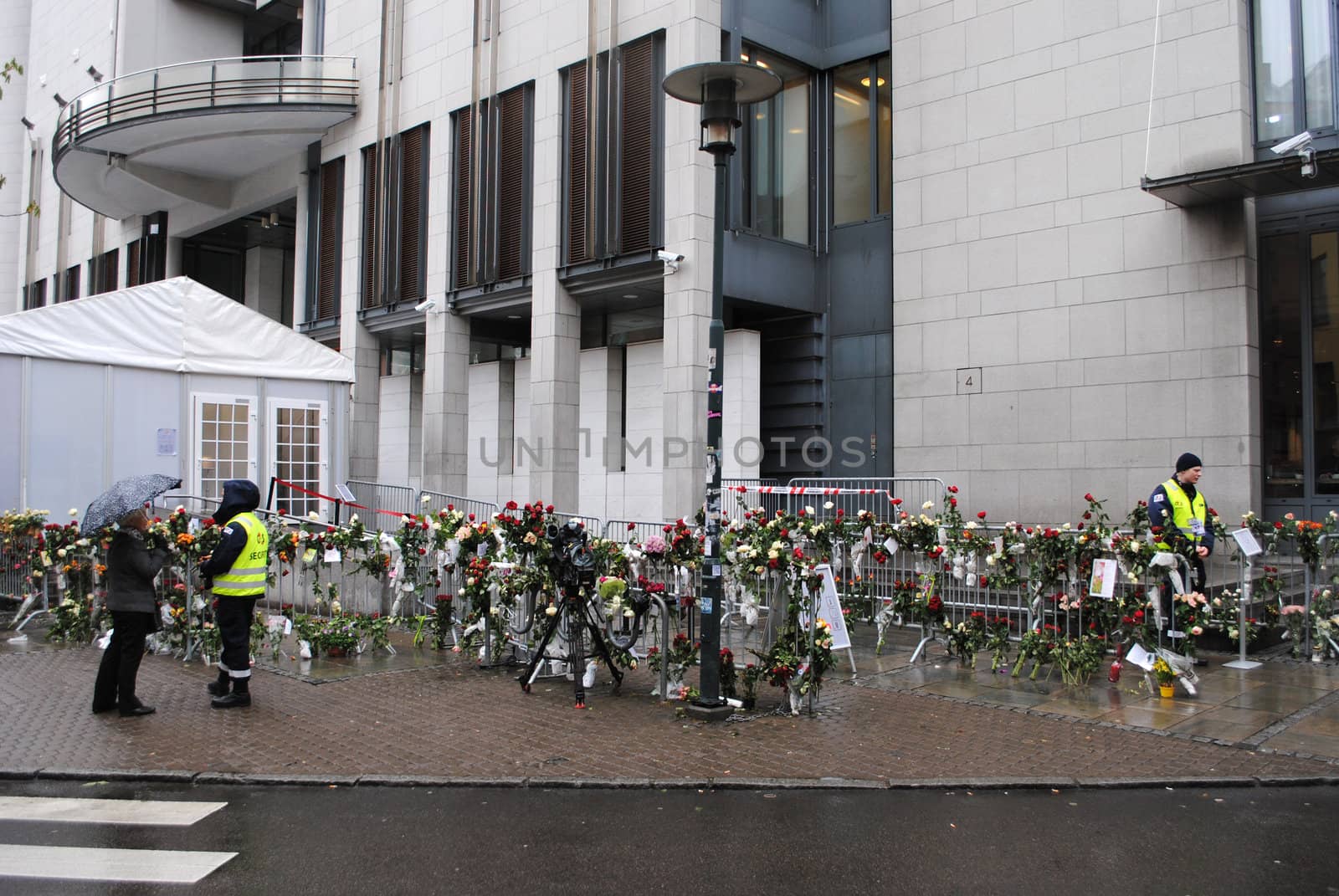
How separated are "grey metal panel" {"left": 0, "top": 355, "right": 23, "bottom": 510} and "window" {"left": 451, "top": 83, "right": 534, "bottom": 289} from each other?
8.71m

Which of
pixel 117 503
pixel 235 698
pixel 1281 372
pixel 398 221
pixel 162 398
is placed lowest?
pixel 235 698

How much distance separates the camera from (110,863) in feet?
16.8

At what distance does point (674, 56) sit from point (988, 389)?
26.0ft

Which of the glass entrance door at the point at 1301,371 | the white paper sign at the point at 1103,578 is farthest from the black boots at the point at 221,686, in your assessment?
the glass entrance door at the point at 1301,371

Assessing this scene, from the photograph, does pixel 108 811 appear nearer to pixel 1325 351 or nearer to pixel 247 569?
pixel 247 569

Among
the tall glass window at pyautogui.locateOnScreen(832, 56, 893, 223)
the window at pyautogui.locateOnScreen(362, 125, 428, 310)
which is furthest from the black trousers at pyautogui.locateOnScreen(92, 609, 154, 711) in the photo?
the window at pyautogui.locateOnScreen(362, 125, 428, 310)

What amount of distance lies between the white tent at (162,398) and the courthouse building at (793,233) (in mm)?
150

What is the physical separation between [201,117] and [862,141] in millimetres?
15412

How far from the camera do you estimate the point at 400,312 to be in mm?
23531

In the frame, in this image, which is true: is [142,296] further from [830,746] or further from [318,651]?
[830,746]

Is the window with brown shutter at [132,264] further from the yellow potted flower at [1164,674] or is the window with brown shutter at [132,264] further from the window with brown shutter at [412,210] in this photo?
the yellow potted flower at [1164,674]

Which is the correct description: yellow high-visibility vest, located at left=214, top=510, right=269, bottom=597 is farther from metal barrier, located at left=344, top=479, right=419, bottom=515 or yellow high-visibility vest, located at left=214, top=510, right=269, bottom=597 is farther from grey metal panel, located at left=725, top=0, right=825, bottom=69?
grey metal panel, located at left=725, top=0, right=825, bottom=69

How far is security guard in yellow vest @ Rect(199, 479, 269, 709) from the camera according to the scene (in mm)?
8555

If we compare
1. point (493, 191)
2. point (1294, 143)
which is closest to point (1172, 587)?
point (1294, 143)
